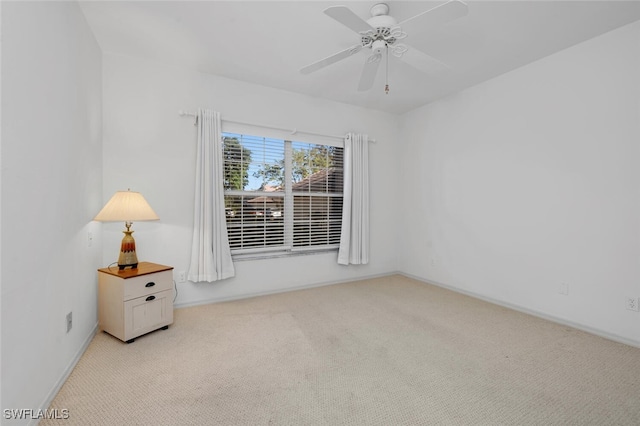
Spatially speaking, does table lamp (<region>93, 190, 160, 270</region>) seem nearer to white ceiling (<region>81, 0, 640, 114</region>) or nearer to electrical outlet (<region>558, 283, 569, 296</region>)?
white ceiling (<region>81, 0, 640, 114</region>)

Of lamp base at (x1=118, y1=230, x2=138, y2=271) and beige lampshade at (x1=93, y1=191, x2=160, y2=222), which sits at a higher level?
beige lampshade at (x1=93, y1=191, x2=160, y2=222)

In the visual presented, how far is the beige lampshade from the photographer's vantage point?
2.48 metres

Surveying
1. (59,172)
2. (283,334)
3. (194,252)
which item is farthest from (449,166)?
(59,172)

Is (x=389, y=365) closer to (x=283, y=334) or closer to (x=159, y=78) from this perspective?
(x=283, y=334)

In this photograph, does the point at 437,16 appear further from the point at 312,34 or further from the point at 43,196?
the point at 43,196

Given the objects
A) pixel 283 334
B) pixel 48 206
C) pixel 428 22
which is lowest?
pixel 283 334

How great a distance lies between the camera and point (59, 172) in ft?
6.15

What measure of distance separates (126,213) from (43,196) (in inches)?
34.6

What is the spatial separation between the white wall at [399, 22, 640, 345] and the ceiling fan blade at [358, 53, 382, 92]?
189 cm

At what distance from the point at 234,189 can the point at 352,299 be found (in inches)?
80.3

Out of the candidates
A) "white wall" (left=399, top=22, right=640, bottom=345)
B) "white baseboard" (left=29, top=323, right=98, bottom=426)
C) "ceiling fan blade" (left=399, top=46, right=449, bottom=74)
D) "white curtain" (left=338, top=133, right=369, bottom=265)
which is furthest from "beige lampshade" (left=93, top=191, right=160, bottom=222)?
"white wall" (left=399, top=22, right=640, bottom=345)

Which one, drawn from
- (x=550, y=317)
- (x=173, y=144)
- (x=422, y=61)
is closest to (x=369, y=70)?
(x=422, y=61)

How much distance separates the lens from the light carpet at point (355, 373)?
162 centimetres

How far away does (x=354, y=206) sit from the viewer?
4367 mm
